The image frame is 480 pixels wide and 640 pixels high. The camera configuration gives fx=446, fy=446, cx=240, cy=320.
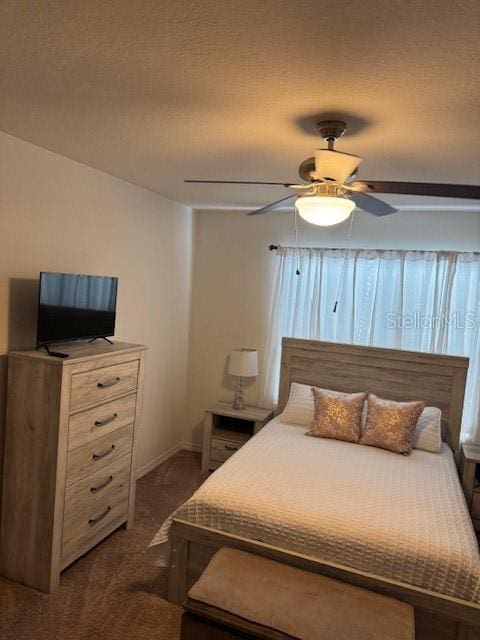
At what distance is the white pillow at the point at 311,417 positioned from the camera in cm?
324

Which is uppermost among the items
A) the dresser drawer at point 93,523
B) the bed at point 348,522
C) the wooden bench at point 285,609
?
the bed at point 348,522

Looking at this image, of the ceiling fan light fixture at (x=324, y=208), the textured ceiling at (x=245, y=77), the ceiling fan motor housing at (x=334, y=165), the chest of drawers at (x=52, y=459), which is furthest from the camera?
the chest of drawers at (x=52, y=459)

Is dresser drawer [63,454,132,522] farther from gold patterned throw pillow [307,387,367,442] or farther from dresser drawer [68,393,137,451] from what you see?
gold patterned throw pillow [307,387,367,442]

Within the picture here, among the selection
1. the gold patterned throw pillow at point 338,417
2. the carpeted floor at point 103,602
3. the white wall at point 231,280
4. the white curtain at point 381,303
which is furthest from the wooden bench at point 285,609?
the white wall at point 231,280

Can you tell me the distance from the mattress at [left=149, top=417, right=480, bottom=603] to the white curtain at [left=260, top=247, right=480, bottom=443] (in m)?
1.15

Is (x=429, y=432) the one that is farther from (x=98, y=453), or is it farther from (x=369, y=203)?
(x=98, y=453)

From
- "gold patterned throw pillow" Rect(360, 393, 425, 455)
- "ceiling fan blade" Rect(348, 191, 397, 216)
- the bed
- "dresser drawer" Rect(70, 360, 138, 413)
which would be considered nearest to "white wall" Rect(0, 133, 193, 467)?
"dresser drawer" Rect(70, 360, 138, 413)

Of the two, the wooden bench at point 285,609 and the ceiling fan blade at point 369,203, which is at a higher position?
the ceiling fan blade at point 369,203

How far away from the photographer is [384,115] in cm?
179

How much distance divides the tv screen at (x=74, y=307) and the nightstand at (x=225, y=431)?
1452 mm

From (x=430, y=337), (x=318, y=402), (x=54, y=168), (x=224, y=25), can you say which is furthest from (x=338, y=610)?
(x=54, y=168)

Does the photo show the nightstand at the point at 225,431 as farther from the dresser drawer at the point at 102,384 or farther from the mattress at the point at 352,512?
the dresser drawer at the point at 102,384

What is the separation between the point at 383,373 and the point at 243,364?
1222 millimetres

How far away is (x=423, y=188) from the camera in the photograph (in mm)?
1981
